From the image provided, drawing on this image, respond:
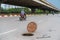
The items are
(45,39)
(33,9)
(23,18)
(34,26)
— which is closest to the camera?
(45,39)

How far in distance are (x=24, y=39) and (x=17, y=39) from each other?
0.37 meters

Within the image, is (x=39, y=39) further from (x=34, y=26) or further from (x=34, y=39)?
(x=34, y=26)

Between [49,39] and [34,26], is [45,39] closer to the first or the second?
[49,39]

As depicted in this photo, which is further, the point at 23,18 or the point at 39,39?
the point at 23,18

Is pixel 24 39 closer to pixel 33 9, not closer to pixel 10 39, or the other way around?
pixel 10 39

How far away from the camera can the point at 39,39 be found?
10.6 meters

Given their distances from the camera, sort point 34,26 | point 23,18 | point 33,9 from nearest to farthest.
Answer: point 34,26 < point 23,18 < point 33,9

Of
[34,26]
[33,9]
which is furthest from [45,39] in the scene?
[33,9]

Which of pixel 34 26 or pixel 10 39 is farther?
pixel 34 26

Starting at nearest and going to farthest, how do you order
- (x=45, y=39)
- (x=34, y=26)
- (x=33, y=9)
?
(x=45, y=39)
(x=34, y=26)
(x=33, y=9)

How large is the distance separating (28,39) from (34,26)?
203 cm

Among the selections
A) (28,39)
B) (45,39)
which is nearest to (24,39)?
(28,39)

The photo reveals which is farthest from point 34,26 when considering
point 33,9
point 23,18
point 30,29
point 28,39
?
point 33,9

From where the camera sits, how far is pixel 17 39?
10.6 m
